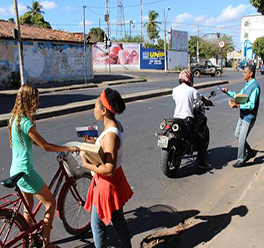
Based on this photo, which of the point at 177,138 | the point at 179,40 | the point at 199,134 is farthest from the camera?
the point at 179,40

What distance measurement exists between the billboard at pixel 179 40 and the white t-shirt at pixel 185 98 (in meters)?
46.2

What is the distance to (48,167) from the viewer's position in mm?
5750

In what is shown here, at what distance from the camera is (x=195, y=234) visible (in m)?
3.74

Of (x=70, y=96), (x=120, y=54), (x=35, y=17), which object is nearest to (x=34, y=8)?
(x=35, y=17)

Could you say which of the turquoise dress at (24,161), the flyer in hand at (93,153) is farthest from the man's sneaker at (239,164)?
the turquoise dress at (24,161)

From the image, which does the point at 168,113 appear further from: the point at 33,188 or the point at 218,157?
the point at 33,188

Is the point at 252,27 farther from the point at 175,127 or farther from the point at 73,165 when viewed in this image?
the point at 73,165

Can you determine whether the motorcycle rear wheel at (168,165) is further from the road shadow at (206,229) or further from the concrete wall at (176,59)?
the concrete wall at (176,59)

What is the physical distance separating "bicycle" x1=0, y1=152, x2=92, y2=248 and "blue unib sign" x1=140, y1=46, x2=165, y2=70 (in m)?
42.4

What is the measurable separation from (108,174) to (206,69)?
31.9 m

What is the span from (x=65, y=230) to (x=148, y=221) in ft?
3.50

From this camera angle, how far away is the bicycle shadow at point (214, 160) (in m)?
5.73

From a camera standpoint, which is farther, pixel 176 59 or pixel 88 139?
pixel 176 59

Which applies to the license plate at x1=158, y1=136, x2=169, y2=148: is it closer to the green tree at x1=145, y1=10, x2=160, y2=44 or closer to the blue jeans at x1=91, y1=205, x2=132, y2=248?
the blue jeans at x1=91, y1=205, x2=132, y2=248
